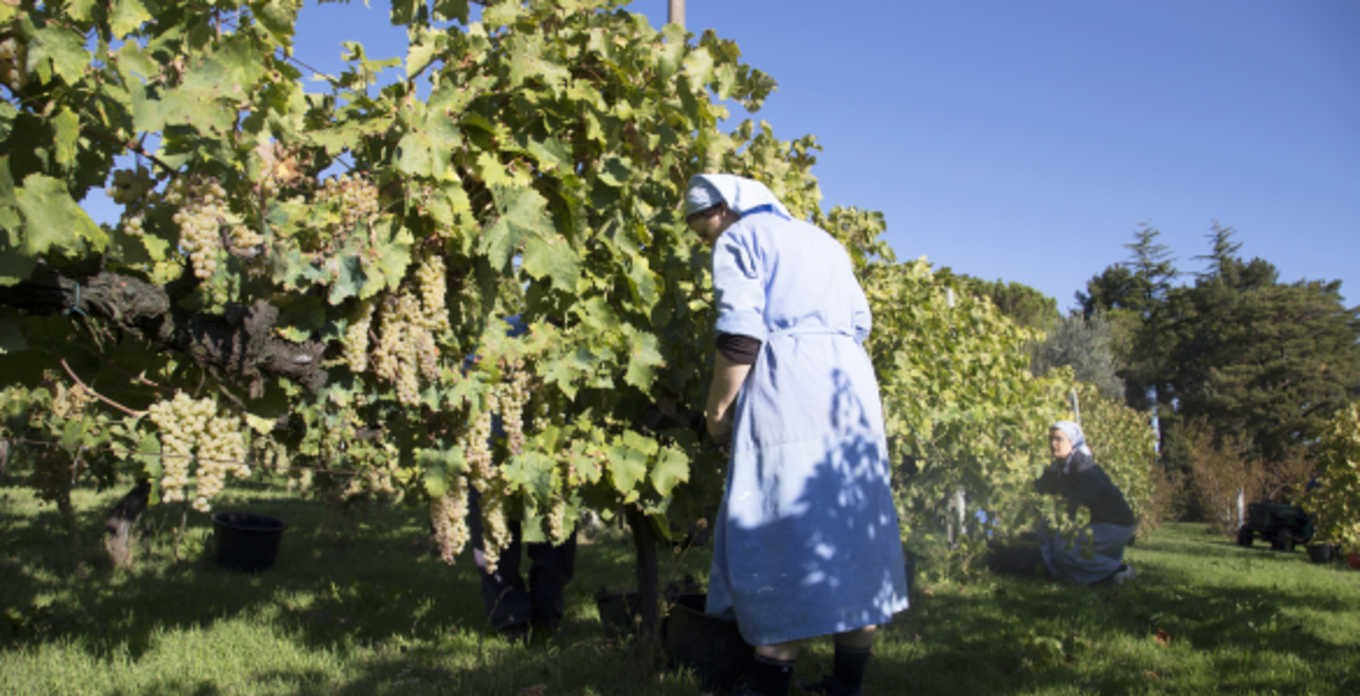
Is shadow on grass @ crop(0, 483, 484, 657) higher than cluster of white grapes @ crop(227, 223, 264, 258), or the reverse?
cluster of white grapes @ crop(227, 223, 264, 258)

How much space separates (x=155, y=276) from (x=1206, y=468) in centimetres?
1903

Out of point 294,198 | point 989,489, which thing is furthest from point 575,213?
point 989,489

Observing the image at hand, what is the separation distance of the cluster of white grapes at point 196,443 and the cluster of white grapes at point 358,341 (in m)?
0.32

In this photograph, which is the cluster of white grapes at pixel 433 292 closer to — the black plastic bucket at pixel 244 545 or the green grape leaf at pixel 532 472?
the green grape leaf at pixel 532 472

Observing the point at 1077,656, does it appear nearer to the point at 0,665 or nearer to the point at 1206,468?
the point at 0,665

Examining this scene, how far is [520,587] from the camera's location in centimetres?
444

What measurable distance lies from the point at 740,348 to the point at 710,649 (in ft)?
4.86

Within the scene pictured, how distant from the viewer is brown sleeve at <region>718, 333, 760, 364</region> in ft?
8.39

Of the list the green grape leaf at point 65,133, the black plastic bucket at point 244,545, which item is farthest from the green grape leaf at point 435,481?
the black plastic bucket at point 244,545

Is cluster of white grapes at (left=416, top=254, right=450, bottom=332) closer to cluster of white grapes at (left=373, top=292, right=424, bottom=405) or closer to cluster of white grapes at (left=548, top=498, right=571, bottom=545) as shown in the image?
cluster of white grapes at (left=373, top=292, right=424, bottom=405)

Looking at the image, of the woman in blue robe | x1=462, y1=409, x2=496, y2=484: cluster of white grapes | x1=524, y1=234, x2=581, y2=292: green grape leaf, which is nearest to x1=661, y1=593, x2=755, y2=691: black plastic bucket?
the woman in blue robe

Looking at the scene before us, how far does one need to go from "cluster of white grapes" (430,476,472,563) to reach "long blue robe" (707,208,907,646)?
31.3 inches

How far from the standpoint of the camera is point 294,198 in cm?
248

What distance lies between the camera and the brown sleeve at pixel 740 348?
101 inches
